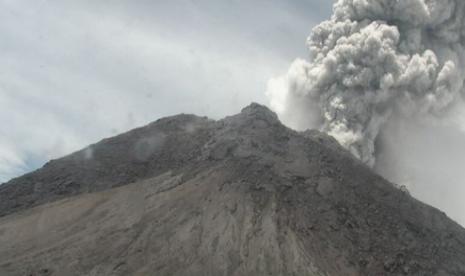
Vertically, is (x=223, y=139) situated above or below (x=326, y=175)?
above

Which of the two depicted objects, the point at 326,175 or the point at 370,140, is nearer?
the point at 326,175

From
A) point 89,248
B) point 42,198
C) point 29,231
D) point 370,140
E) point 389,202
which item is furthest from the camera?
point 370,140

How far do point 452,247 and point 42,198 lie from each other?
29.0 m

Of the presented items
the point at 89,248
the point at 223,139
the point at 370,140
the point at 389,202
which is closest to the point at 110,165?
the point at 223,139

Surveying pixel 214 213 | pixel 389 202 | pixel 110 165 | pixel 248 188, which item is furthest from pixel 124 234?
pixel 389 202

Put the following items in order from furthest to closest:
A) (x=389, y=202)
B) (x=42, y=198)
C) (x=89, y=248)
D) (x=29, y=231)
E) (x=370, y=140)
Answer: (x=370, y=140), (x=42, y=198), (x=389, y=202), (x=29, y=231), (x=89, y=248)

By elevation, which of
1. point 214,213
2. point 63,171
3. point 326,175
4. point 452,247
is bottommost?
point 452,247

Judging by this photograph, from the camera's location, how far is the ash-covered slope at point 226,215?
120ft

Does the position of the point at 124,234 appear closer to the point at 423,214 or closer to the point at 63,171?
the point at 63,171

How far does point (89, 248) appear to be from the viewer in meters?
37.5

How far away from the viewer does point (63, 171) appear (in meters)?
49.4

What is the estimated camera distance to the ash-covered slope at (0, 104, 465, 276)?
36.5 meters

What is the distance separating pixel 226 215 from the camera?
39312 millimetres

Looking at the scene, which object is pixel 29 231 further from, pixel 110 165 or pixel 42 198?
pixel 110 165
